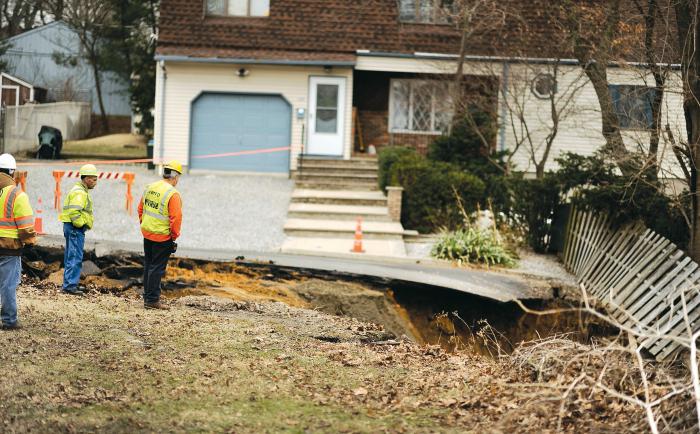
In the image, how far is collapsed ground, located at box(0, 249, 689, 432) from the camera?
24.2 feet

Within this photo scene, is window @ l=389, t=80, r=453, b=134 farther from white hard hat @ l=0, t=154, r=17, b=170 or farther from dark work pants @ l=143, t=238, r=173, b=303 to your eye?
white hard hat @ l=0, t=154, r=17, b=170

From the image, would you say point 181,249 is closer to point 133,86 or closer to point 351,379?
point 351,379

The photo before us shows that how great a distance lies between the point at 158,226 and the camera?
38.6 feet

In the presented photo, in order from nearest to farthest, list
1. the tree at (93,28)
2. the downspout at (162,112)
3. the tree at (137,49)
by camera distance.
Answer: the downspout at (162,112)
the tree at (137,49)
the tree at (93,28)

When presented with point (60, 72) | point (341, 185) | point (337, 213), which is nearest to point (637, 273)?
point (337, 213)

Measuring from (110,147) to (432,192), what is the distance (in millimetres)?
19065

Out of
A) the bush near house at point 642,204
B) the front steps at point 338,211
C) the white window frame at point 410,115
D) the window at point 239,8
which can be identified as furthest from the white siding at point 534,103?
the bush near house at point 642,204

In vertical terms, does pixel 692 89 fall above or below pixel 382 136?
above

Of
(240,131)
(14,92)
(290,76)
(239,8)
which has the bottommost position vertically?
(240,131)

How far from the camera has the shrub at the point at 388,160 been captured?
24.5 meters

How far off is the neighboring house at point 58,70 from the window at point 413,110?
19.8 metres

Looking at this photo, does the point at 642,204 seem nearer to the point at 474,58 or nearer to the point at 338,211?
the point at 338,211

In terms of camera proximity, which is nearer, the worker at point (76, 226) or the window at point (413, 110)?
the worker at point (76, 226)

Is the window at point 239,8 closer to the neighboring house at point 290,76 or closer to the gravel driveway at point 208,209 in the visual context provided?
the neighboring house at point 290,76
